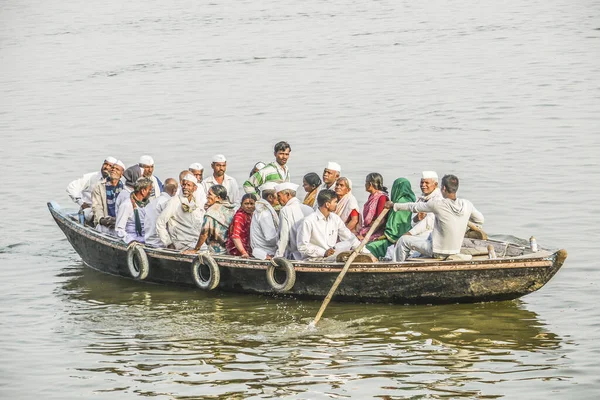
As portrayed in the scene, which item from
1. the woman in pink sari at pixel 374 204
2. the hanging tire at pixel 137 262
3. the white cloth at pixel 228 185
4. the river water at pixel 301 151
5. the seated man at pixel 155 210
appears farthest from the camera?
the white cloth at pixel 228 185

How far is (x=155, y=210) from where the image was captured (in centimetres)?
1410

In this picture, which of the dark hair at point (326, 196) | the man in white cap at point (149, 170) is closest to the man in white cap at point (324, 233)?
the dark hair at point (326, 196)

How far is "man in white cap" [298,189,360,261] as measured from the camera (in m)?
12.8

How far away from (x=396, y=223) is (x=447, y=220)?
3.27ft

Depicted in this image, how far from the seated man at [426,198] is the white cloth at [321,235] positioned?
746mm

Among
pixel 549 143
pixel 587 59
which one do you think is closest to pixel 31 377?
pixel 549 143

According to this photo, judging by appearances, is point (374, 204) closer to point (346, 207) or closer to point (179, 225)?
point (346, 207)

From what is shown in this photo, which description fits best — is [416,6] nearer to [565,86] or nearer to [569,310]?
[565,86]

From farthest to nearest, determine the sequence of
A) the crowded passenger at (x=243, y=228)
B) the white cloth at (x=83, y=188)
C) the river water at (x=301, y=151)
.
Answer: the white cloth at (x=83, y=188) < the crowded passenger at (x=243, y=228) < the river water at (x=301, y=151)

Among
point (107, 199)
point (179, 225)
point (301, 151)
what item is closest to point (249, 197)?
point (179, 225)

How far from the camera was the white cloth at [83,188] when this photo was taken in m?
16.0

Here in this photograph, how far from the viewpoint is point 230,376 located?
10.9 meters

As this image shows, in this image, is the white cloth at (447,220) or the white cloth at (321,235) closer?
the white cloth at (447,220)

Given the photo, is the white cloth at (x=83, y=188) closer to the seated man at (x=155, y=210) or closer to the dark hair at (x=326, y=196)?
the seated man at (x=155, y=210)
